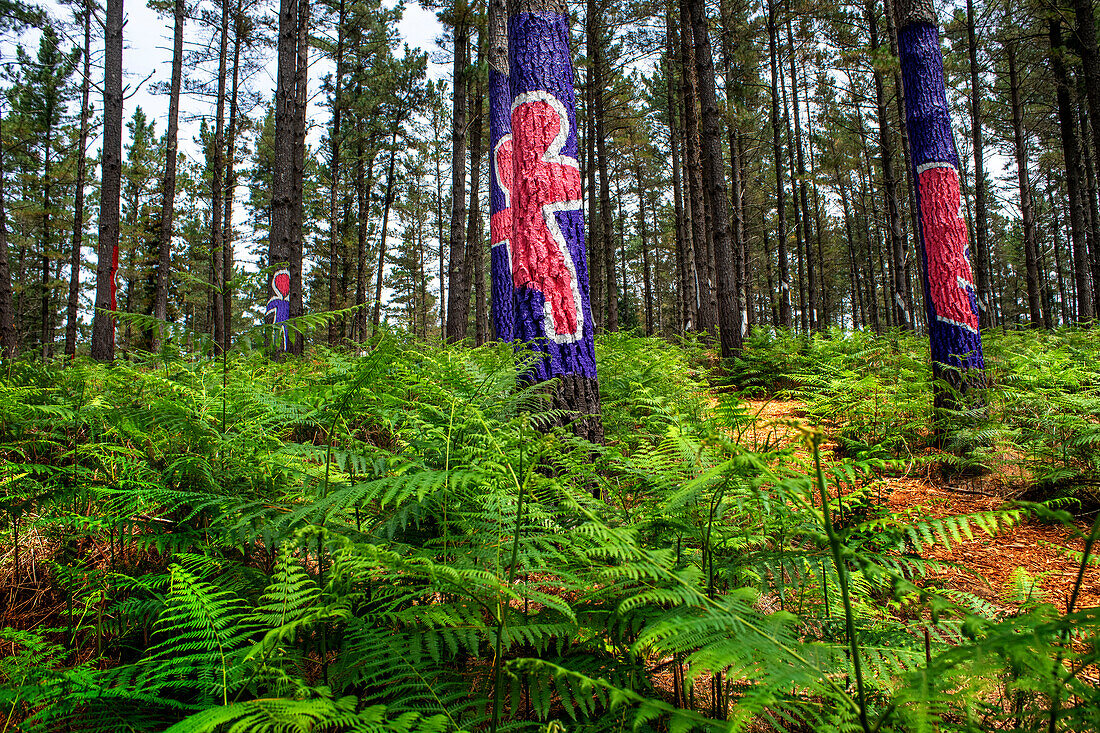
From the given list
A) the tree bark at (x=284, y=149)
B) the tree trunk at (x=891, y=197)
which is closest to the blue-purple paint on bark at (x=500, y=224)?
the tree bark at (x=284, y=149)

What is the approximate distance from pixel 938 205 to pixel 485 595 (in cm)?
571

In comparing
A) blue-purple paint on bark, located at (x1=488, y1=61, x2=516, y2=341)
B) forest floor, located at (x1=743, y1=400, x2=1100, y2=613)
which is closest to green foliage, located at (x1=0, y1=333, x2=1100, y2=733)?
forest floor, located at (x1=743, y1=400, x2=1100, y2=613)

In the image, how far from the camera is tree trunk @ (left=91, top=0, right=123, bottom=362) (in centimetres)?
814

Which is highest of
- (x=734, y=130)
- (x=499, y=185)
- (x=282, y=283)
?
(x=734, y=130)

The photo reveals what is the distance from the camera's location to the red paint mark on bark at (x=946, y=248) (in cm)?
466

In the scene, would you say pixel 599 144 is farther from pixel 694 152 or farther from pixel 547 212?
pixel 547 212

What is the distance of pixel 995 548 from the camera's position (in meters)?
3.00

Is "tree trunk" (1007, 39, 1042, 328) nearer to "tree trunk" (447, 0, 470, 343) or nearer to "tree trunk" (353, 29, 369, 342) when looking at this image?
"tree trunk" (447, 0, 470, 343)

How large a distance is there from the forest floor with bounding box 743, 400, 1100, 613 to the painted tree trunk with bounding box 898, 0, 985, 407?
43.2 inches

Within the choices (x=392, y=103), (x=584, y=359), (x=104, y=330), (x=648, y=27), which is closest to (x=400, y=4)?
(x=392, y=103)

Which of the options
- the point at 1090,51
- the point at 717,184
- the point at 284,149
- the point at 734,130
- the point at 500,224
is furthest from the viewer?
the point at 734,130

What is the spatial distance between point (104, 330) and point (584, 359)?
31.3ft

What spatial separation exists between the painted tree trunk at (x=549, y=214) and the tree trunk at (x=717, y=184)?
6.18 m

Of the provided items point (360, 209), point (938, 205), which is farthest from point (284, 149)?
point (360, 209)
